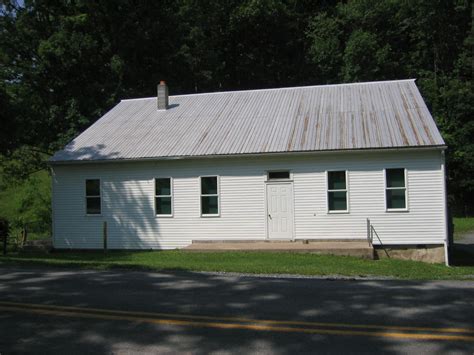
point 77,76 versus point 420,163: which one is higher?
point 77,76

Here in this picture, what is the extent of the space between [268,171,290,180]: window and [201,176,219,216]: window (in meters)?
2.08

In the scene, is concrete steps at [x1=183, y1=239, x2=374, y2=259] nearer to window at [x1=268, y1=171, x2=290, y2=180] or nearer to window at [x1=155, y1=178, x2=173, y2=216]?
window at [x1=155, y1=178, x2=173, y2=216]

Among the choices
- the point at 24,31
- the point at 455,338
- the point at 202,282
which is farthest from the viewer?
the point at 24,31

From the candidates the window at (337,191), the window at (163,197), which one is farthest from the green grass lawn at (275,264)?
the window at (337,191)

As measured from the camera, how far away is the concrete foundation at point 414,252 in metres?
17.5

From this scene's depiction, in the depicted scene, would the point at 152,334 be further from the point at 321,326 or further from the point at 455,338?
the point at 455,338

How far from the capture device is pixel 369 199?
1811 cm

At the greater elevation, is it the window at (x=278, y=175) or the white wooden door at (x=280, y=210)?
the window at (x=278, y=175)

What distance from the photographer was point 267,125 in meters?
20.7

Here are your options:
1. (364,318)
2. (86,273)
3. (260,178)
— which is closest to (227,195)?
(260,178)

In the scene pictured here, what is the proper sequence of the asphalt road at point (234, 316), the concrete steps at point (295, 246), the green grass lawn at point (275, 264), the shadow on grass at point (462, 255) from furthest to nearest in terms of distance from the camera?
the shadow on grass at point (462, 255)
the concrete steps at point (295, 246)
the green grass lawn at point (275, 264)
the asphalt road at point (234, 316)

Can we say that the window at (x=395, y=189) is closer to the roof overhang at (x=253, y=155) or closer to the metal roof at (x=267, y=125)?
the roof overhang at (x=253, y=155)

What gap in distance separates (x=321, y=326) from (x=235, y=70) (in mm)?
35637

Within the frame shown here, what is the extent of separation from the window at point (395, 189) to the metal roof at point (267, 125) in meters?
1.09
